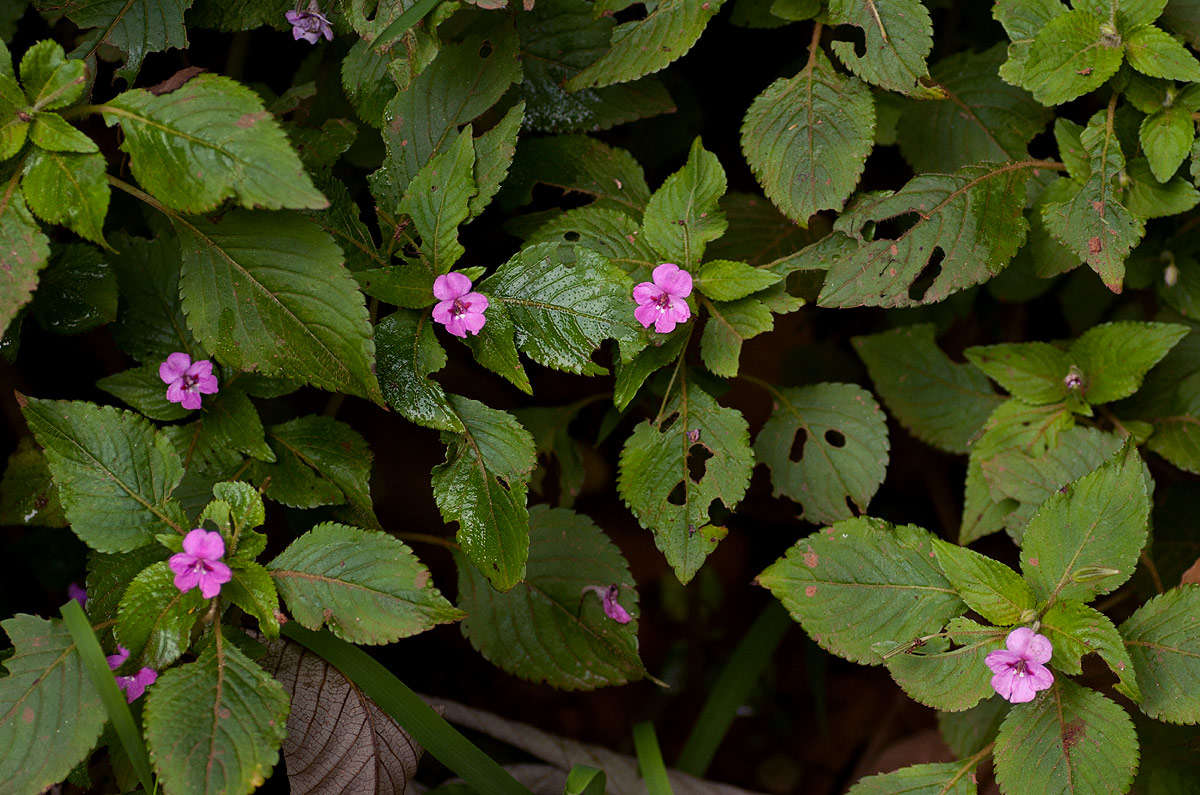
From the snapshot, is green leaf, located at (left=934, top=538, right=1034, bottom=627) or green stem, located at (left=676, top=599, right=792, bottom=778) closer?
green leaf, located at (left=934, top=538, right=1034, bottom=627)

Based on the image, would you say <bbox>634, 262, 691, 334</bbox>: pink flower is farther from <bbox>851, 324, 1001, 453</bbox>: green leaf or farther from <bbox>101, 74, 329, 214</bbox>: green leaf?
<bbox>851, 324, 1001, 453</bbox>: green leaf

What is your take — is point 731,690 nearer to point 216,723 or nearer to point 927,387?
point 927,387

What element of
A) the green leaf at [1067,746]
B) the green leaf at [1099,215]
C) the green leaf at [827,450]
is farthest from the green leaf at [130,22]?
the green leaf at [1067,746]

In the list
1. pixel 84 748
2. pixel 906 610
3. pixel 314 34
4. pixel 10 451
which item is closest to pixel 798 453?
pixel 906 610

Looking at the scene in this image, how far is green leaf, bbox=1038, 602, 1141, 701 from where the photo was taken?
1.70 meters

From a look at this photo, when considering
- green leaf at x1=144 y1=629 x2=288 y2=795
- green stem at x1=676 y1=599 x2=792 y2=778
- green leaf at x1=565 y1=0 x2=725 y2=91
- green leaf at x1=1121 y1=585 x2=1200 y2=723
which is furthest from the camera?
green stem at x1=676 y1=599 x2=792 y2=778

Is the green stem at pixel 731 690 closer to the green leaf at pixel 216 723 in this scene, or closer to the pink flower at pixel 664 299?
the pink flower at pixel 664 299

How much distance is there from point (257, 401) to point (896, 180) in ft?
7.28

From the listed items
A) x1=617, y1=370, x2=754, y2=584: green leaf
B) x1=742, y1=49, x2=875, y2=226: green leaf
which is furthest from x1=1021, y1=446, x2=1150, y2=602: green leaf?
x1=742, y1=49, x2=875, y2=226: green leaf

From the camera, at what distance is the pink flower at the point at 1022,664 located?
172cm

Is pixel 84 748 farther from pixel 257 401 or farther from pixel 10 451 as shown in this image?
pixel 10 451

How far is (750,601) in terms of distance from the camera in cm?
335

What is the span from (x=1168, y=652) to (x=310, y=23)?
7.61 ft

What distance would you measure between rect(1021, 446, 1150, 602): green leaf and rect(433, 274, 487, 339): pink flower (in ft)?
4.20
